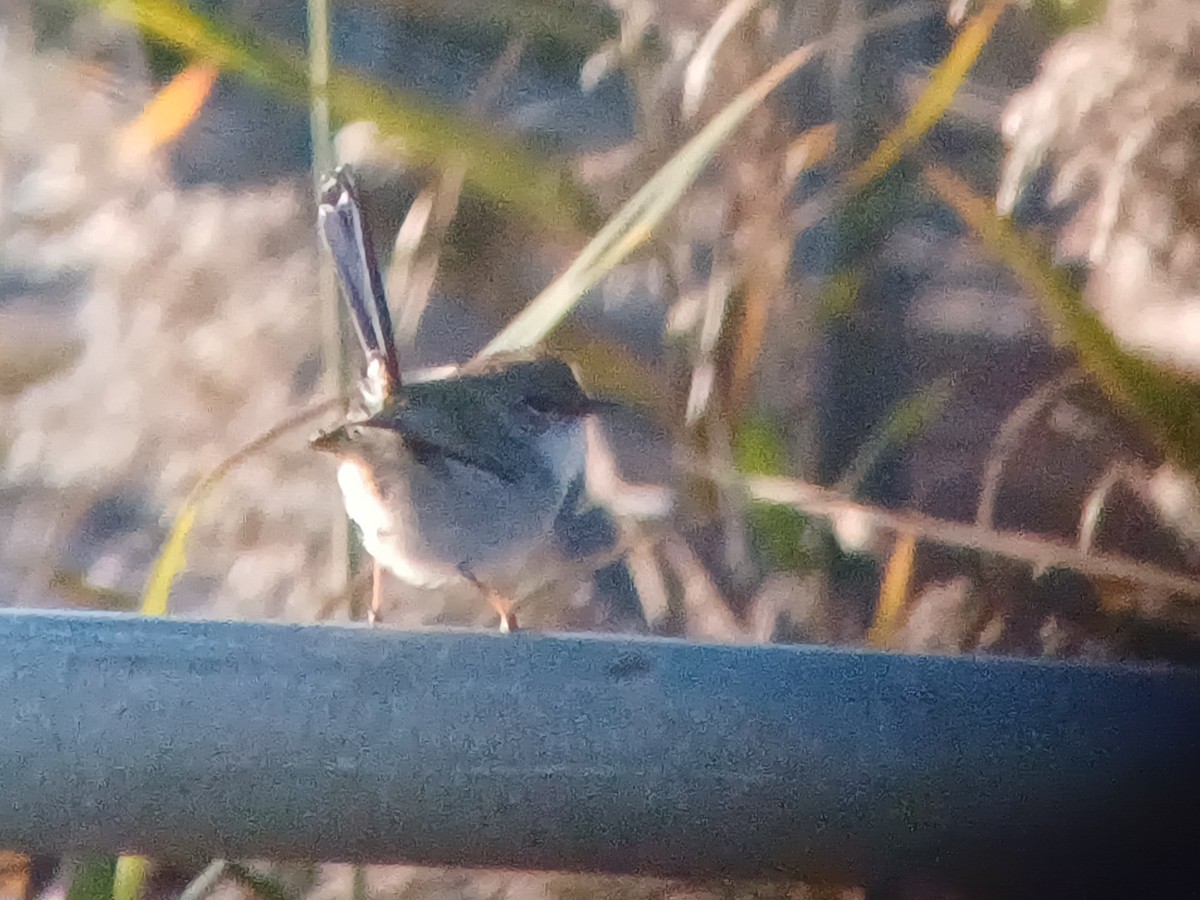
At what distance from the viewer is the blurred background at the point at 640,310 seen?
806mm

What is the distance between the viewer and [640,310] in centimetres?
88

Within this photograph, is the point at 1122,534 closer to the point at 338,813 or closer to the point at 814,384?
the point at 814,384

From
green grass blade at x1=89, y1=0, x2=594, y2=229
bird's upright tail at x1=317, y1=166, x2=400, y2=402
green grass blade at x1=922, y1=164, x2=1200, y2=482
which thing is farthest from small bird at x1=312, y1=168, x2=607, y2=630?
green grass blade at x1=922, y1=164, x2=1200, y2=482

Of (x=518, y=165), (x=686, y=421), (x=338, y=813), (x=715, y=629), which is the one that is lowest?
(x=338, y=813)

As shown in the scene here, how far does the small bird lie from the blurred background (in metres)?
0.13

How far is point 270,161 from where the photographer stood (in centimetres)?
89

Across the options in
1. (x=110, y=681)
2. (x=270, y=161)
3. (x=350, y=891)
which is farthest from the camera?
(x=270, y=161)

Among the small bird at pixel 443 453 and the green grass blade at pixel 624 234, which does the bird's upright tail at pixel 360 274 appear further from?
the green grass blade at pixel 624 234

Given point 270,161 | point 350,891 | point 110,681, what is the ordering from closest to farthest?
point 110,681
point 350,891
point 270,161

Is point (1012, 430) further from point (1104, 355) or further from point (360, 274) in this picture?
point (360, 274)

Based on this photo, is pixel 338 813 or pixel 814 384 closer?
pixel 338 813

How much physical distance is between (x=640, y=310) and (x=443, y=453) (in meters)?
0.32

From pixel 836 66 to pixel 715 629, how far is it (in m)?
0.46

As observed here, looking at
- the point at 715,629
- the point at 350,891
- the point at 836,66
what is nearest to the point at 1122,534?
the point at 715,629
